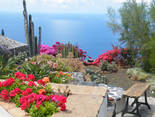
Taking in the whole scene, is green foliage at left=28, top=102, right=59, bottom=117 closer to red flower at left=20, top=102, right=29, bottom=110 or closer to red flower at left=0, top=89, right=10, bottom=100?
red flower at left=20, top=102, right=29, bottom=110

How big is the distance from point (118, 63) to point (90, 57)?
1.95 m

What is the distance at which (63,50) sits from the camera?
1059cm

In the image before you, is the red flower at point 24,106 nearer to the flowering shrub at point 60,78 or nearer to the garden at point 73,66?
the garden at point 73,66

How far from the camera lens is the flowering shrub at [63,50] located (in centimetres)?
1059

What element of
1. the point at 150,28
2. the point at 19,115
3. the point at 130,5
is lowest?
the point at 19,115

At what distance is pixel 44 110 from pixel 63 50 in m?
7.80

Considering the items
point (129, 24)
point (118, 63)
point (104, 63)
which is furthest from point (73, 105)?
point (129, 24)

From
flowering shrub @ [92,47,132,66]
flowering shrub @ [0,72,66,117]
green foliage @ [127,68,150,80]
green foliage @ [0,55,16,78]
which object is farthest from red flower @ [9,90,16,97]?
flowering shrub @ [92,47,132,66]

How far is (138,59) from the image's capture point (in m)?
10.4

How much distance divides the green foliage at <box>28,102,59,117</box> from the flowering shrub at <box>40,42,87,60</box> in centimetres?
754

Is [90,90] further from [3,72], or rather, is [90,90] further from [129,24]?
[129,24]

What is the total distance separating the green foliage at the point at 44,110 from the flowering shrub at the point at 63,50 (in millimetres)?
7536

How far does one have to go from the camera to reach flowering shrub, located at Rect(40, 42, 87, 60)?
417 inches

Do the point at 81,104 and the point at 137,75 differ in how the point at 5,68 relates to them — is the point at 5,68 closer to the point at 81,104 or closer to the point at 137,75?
the point at 81,104
